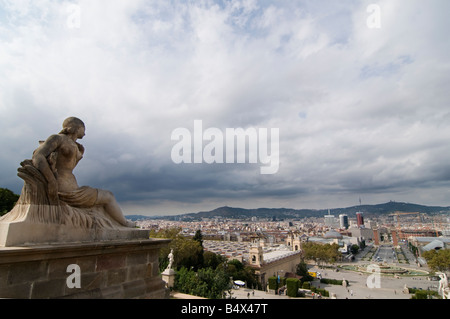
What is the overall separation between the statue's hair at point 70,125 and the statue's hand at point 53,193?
1.02 metres

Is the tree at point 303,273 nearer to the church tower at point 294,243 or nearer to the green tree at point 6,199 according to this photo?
the church tower at point 294,243

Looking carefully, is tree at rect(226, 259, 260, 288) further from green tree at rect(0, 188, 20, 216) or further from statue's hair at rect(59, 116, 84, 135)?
statue's hair at rect(59, 116, 84, 135)

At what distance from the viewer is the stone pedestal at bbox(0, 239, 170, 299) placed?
2.90 m

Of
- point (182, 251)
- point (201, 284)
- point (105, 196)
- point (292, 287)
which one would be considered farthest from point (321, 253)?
point (105, 196)

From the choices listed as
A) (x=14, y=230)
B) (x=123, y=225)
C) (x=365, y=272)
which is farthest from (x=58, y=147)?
(x=365, y=272)

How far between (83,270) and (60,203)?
3.33 feet

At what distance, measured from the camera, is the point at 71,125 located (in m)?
4.26

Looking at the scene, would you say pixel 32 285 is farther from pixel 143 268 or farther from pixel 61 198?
pixel 143 268

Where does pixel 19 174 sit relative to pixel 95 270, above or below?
above

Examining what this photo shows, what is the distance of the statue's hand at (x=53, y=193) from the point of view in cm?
358

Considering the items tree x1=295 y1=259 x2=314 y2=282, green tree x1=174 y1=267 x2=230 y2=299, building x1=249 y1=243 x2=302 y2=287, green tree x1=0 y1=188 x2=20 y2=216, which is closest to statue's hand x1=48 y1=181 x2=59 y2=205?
green tree x1=174 y1=267 x2=230 y2=299

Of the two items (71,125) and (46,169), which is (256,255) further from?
(46,169)

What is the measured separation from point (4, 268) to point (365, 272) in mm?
57560
